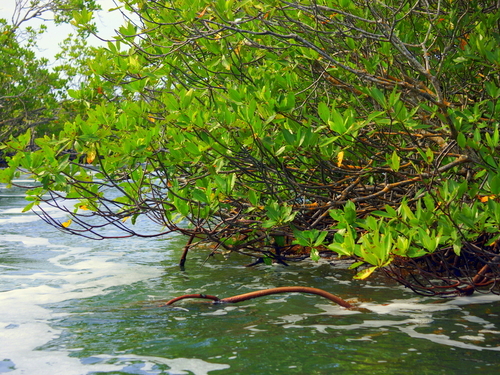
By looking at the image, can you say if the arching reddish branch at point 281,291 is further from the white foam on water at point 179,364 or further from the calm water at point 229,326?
the white foam on water at point 179,364

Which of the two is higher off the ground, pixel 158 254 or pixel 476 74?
pixel 476 74

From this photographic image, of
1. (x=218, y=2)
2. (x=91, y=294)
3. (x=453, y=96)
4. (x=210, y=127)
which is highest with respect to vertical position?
(x=218, y=2)

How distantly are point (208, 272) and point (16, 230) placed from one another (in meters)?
5.33

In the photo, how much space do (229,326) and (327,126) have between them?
1.62 m

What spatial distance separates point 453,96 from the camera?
4621 mm

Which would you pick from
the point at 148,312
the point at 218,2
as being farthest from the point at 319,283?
the point at 218,2

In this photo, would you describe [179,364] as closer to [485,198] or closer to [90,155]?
[90,155]

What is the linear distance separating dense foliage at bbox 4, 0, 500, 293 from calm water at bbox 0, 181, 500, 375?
1.54 feet

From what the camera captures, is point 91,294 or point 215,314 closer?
point 215,314

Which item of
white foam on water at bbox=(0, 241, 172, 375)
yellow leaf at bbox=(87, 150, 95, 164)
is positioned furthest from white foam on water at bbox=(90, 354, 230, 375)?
yellow leaf at bbox=(87, 150, 95, 164)

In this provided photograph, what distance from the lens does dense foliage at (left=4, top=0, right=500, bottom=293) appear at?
3496mm

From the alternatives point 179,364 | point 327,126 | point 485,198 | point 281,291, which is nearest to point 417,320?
point 281,291

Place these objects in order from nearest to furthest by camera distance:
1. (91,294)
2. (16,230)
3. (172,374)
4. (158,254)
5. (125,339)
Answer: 1. (172,374)
2. (125,339)
3. (91,294)
4. (158,254)
5. (16,230)

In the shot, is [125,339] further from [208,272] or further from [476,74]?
[476,74]
